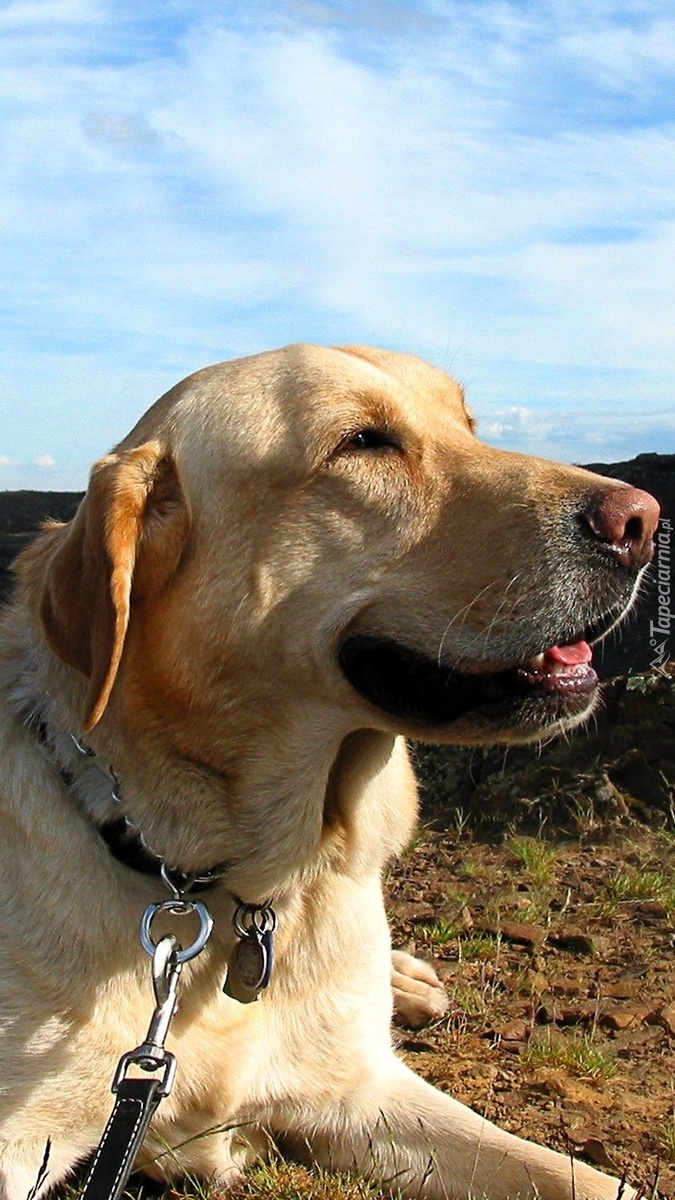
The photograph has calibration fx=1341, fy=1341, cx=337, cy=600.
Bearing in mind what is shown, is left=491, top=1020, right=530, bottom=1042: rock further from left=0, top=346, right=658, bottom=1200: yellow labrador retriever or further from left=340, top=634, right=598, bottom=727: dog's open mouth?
left=340, top=634, right=598, bottom=727: dog's open mouth

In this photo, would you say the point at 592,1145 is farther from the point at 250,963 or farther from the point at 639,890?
the point at 639,890

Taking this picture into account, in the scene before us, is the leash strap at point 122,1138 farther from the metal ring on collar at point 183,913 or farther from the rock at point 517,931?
the rock at point 517,931

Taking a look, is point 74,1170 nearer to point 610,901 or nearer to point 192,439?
point 192,439

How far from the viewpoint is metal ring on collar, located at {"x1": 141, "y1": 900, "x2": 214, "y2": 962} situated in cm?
283

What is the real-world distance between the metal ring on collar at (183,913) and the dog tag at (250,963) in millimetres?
86

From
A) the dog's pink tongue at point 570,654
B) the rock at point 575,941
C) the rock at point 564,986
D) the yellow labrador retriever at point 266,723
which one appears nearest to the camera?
the yellow labrador retriever at point 266,723

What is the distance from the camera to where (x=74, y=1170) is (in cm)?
309

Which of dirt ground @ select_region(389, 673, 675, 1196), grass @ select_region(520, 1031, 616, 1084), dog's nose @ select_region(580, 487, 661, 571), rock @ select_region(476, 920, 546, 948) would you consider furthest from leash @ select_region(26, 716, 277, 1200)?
rock @ select_region(476, 920, 546, 948)

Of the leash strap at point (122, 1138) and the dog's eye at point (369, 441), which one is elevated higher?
the dog's eye at point (369, 441)

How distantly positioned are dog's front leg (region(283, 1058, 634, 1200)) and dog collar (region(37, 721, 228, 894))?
67 cm

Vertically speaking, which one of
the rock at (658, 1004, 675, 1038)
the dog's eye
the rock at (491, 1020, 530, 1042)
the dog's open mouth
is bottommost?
the rock at (491, 1020, 530, 1042)

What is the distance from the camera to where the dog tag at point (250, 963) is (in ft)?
9.82

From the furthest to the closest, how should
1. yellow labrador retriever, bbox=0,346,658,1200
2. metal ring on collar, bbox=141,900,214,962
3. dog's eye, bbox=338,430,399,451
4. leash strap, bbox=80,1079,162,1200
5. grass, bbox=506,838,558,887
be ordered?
grass, bbox=506,838,558,887 < dog's eye, bbox=338,430,399,451 < yellow labrador retriever, bbox=0,346,658,1200 < metal ring on collar, bbox=141,900,214,962 < leash strap, bbox=80,1079,162,1200

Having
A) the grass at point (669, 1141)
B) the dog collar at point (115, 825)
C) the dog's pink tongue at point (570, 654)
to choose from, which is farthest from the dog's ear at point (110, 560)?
the grass at point (669, 1141)
